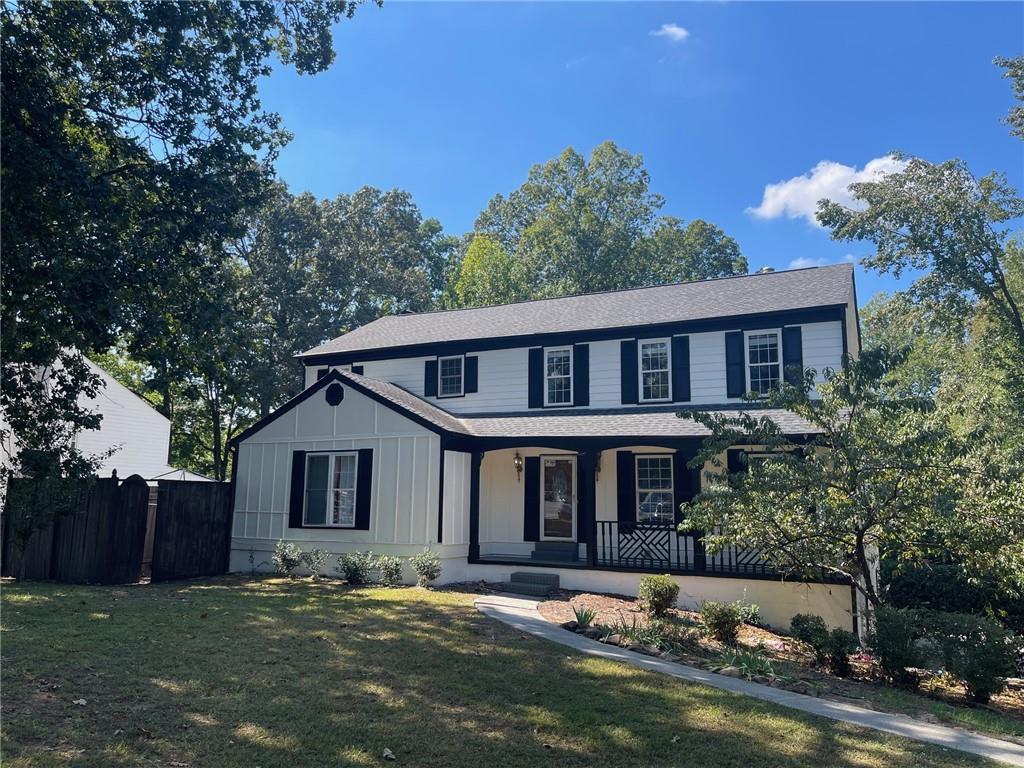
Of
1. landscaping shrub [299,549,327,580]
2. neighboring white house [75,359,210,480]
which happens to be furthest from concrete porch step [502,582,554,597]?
neighboring white house [75,359,210,480]

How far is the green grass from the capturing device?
15.8 feet

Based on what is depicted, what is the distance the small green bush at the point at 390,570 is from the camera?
13594mm

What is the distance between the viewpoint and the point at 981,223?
2116 centimetres

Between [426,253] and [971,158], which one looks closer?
[971,158]

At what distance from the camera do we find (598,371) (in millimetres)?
15906

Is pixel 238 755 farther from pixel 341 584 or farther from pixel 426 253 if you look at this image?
pixel 426 253

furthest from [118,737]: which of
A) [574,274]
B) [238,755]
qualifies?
[574,274]

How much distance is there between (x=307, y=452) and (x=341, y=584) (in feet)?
11.2

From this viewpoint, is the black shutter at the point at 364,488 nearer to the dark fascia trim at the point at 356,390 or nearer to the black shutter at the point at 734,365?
the dark fascia trim at the point at 356,390

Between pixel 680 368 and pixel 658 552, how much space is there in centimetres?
418

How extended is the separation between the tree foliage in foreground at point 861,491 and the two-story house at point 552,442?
3200 mm

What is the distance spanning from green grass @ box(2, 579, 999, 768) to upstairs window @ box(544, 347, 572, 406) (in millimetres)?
8050

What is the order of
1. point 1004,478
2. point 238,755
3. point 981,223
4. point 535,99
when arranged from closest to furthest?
point 238,755 < point 1004,478 < point 535,99 < point 981,223

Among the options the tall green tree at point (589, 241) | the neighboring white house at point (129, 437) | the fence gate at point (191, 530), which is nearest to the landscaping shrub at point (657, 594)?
the fence gate at point (191, 530)
